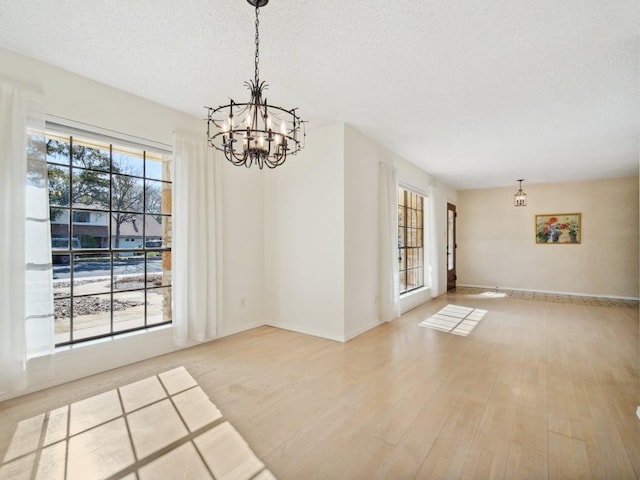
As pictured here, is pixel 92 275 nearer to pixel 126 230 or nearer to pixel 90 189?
pixel 126 230

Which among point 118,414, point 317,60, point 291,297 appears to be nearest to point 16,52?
point 317,60

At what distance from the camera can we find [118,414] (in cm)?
252

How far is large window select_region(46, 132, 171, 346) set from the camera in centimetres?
323

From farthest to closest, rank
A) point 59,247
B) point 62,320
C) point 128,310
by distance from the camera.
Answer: point 128,310
point 62,320
point 59,247

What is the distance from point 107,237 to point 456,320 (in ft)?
17.4


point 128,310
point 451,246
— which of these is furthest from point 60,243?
point 451,246

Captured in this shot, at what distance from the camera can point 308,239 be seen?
15.4 feet

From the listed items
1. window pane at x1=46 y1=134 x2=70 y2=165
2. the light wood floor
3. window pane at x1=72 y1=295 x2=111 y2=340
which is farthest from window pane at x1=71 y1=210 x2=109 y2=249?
the light wood floor

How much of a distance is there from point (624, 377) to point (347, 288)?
299cm

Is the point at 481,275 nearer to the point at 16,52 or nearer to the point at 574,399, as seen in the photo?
the point at 574,399

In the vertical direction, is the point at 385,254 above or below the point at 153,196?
below

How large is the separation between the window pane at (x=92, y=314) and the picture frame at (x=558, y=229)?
965cm

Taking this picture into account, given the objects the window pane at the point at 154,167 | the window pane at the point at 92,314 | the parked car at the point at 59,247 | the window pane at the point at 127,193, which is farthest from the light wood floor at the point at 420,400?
the window pane at the point at 154,167

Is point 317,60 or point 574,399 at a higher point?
point 317,60
